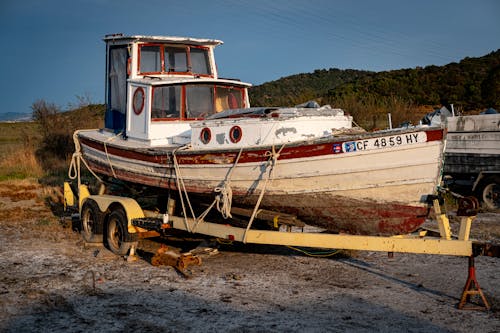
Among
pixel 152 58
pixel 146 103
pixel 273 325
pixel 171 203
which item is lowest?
pixel 273 325

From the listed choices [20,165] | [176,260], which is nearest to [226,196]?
[176,260]

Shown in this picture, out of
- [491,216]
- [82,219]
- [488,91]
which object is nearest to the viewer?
[82,219]

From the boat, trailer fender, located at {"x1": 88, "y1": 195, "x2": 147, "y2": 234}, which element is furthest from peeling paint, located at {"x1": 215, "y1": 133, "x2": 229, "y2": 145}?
trailer fender, located at {"x1": 88, "y1": 195, "x2": 147, "y2": 234}

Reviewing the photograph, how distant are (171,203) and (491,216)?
703 cm

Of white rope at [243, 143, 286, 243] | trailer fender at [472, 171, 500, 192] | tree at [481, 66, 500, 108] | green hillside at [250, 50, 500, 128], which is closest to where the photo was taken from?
white rope at [243, 143, 286, 243]

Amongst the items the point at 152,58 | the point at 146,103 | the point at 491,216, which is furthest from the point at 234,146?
the point at 491,216

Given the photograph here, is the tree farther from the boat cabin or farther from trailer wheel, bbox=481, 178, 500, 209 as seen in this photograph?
the boat cabin

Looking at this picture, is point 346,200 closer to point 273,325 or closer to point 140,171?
point 273,325

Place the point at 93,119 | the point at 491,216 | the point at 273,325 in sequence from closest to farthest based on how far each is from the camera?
the point at 273,325 < the point at 491,216 < the point at 93,119

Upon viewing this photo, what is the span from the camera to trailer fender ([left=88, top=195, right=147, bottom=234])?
27.5 feet

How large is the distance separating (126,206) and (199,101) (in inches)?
87.7

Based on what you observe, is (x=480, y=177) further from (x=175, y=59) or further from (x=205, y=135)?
(x=205, y=135)

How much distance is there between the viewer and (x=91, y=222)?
31.3 ft

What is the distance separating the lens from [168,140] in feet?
29.7
